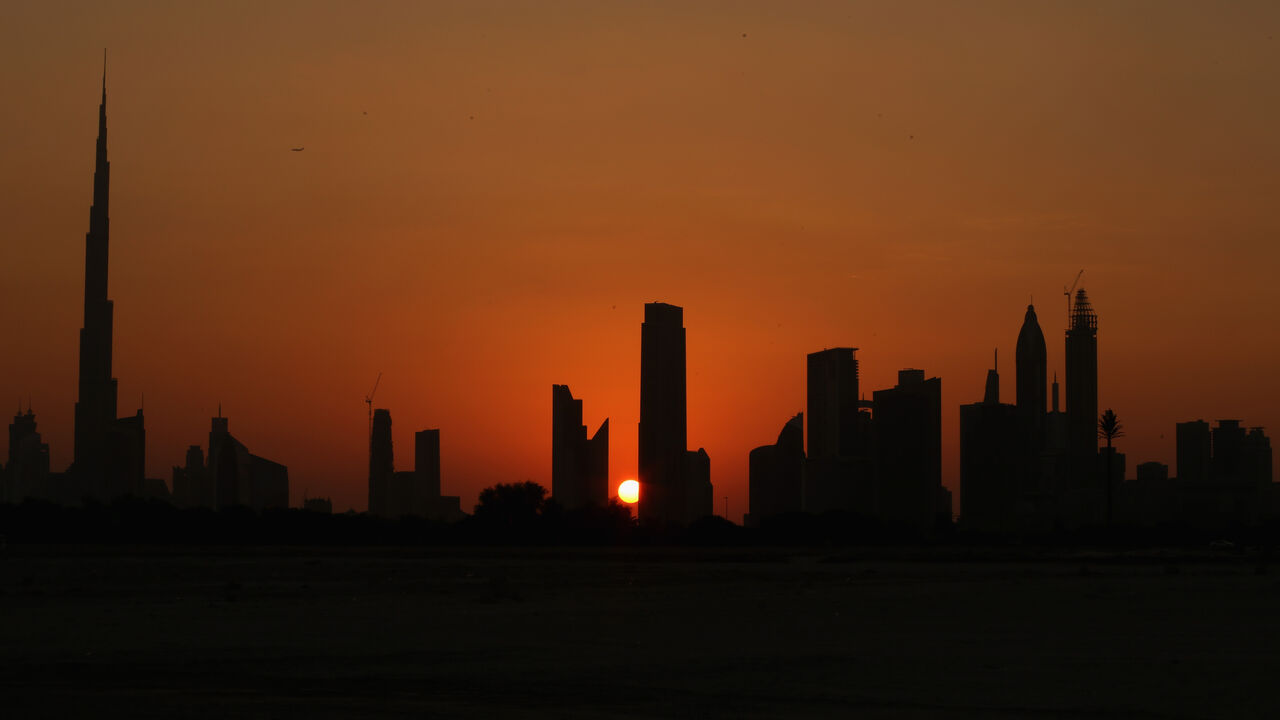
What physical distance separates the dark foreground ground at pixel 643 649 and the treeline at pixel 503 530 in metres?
89.5

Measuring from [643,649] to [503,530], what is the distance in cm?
12942

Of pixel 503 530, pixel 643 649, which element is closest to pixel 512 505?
pixel 503 530

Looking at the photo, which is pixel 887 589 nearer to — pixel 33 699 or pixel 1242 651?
pixel 1242 651

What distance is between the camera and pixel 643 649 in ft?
92.7

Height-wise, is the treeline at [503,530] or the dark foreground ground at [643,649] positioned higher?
the dark foreground ground at [643,649]

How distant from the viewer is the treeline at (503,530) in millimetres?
139625

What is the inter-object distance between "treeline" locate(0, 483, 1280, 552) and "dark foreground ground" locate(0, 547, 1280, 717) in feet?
294

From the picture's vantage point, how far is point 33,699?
20.7 meters

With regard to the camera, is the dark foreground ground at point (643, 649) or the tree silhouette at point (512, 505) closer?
the dark foreground ground at point (643, 649)

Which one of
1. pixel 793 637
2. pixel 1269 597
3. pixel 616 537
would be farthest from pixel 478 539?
pixel 793 637

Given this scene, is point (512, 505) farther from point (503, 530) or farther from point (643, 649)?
point (643, 649)

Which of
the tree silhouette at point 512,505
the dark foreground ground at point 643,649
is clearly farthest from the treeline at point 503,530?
the dark foreground ground at point 643,649

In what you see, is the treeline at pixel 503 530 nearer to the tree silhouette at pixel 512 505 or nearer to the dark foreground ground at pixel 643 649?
the tree silhouette at pixel 512 505

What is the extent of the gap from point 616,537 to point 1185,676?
131 meters
